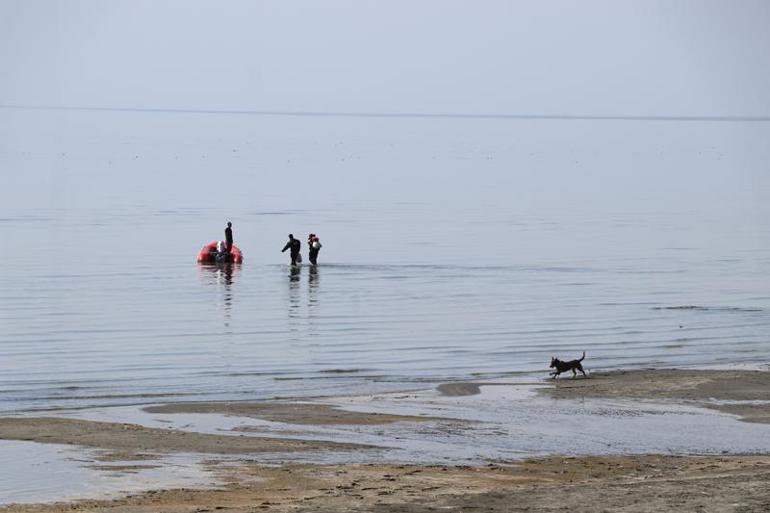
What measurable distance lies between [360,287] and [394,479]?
88.4ft

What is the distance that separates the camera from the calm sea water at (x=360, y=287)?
2933cm

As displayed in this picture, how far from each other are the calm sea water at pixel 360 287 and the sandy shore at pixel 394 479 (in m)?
3.80

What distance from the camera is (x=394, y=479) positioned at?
56.3ft

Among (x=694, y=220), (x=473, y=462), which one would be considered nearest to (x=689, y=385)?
(x=473, y=462)

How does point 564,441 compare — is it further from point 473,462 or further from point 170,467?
point 170,467

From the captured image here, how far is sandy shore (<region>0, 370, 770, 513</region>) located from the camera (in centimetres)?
1534

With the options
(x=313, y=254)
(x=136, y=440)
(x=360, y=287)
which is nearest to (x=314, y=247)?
(x=313, y=254)

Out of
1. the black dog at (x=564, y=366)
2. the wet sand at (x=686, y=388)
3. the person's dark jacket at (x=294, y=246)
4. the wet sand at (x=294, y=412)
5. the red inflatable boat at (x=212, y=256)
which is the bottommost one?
the wet sand at (x=294, y=412)

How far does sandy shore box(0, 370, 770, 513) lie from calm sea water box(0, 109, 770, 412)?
12.5 ft

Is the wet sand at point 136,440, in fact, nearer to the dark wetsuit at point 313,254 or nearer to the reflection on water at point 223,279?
the reflection on water at point 223,279

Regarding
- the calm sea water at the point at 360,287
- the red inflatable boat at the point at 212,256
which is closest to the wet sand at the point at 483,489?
the calm sea water at the point at 360,287

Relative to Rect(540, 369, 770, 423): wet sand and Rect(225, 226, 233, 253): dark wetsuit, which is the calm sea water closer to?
Rect(225, 226, 233, 253): dark wetsuit

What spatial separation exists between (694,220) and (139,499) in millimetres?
62303

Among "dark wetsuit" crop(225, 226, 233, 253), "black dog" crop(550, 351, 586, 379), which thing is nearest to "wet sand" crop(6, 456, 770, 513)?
"black dog" crop(550, 351, 586, 379)
